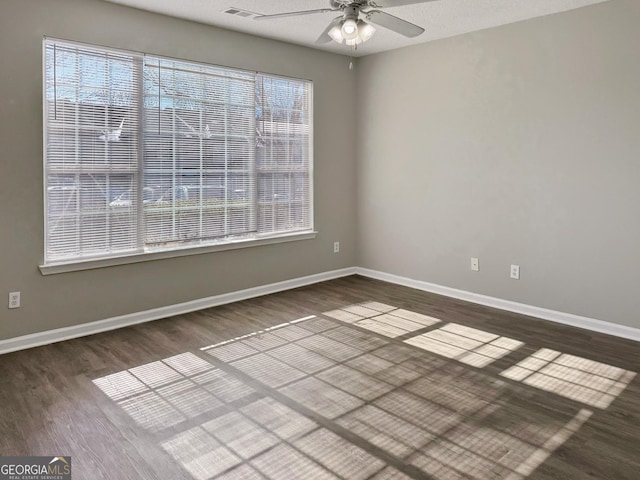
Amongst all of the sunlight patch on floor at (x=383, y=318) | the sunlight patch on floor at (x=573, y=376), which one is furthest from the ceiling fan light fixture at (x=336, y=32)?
the sunlight patch on floor at (x=573, y=376)

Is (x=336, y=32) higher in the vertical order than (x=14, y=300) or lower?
higher

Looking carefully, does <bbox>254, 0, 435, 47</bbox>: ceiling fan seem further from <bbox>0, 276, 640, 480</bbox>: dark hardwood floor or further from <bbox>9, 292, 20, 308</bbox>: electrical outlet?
<bbox>9, 292, 20, 308</bbox>: electrical outlet

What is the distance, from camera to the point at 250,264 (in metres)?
4.81

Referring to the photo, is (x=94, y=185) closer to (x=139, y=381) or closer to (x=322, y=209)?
(x=139, y=381)

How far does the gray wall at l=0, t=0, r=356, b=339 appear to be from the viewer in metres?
3.34

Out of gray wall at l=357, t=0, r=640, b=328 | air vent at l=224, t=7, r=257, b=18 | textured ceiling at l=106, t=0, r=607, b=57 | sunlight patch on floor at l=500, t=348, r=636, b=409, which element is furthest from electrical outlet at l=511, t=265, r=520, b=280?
air vent at l=224, t=7, r=257, b=18

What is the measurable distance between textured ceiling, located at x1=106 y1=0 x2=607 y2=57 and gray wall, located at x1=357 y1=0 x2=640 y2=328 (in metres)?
0.20

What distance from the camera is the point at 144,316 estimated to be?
406 centimetres

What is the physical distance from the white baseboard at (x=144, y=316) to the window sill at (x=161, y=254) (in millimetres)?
443

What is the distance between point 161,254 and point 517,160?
3.26 metres

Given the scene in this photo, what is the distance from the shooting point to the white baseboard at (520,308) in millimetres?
3770

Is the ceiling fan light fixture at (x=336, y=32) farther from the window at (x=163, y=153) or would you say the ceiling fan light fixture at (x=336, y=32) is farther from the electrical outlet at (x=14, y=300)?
the electrical outlet at (x=14, y=300)

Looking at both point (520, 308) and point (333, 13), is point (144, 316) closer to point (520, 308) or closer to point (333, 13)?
point (333, 13)

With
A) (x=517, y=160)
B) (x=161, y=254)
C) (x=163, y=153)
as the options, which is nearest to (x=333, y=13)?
(x=163, y=153)
